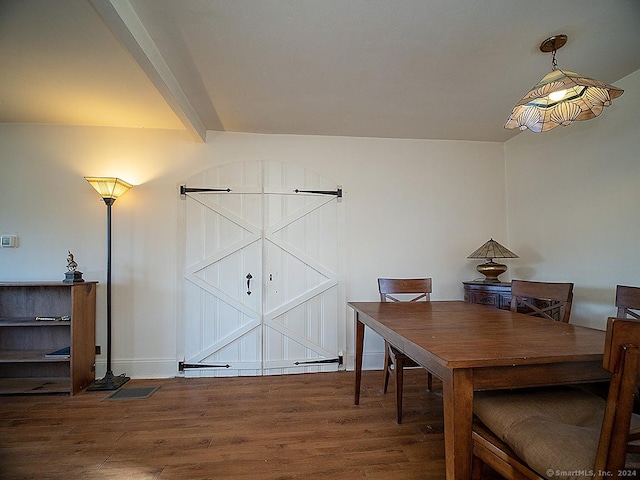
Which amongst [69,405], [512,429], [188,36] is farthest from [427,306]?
[69,405]

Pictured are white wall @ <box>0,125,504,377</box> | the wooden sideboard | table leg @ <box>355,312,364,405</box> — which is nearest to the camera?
table leg @ <box>355,312,364,405</box>

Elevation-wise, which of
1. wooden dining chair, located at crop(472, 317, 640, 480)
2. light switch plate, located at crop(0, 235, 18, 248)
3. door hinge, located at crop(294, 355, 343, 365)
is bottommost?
door hinge, located at crop(294, 355, 343, 365)

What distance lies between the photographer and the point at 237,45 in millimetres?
1917

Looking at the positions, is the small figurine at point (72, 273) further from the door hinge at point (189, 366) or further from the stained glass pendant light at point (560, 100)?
the stained glass pendant light at point (560, 100)

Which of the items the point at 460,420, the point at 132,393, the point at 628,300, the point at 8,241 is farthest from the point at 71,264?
the point at 628,300

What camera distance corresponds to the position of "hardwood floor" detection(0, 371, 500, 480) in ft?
5.33

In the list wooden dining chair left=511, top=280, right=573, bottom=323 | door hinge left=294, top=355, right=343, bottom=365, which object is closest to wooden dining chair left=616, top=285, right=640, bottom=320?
wooden dining chair left=511, top=280, right=573, bottom=323

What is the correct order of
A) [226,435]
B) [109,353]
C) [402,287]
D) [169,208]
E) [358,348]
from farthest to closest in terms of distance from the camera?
[169,208]
[109,353]
[402,287]
[358,348]
[226,435]

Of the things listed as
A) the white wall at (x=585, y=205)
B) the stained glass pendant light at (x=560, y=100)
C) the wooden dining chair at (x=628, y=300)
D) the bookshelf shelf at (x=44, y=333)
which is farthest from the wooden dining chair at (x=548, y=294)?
the bookshelf shelf at (x=44, y=333)

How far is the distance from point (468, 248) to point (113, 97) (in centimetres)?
367

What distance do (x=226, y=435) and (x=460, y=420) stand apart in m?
1.55

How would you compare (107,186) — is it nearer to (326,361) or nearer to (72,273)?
(72,273)

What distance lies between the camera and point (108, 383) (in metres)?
2.71

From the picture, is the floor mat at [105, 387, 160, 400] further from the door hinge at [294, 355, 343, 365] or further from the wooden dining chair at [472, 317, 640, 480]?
the wooden dining chair at [472, 317, 640, 480]
